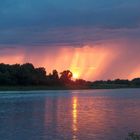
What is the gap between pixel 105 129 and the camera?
33938 millimetres

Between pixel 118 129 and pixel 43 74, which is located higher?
pixel 43 74

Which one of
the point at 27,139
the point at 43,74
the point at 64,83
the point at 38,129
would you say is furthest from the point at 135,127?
the point at 64,83

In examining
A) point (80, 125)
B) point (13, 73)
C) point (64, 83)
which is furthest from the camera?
point (64, 83)

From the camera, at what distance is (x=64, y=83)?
620 feet

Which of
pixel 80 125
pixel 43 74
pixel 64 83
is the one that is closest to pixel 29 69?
pixel 43 74

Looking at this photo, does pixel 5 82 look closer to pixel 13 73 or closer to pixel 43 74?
pixel 13 73

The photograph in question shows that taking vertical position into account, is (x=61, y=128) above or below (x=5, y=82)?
below

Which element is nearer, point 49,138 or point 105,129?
point 49,138

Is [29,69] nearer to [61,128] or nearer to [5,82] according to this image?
[5,82]

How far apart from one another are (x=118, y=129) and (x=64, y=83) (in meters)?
155

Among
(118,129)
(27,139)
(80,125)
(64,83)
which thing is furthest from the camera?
(64,83)

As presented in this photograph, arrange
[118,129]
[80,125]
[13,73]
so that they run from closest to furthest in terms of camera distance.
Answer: [118,129] < [80,125] < [13,73]

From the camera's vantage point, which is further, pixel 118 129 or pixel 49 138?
pixel 118 129

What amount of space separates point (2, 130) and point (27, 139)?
5.84 meters
